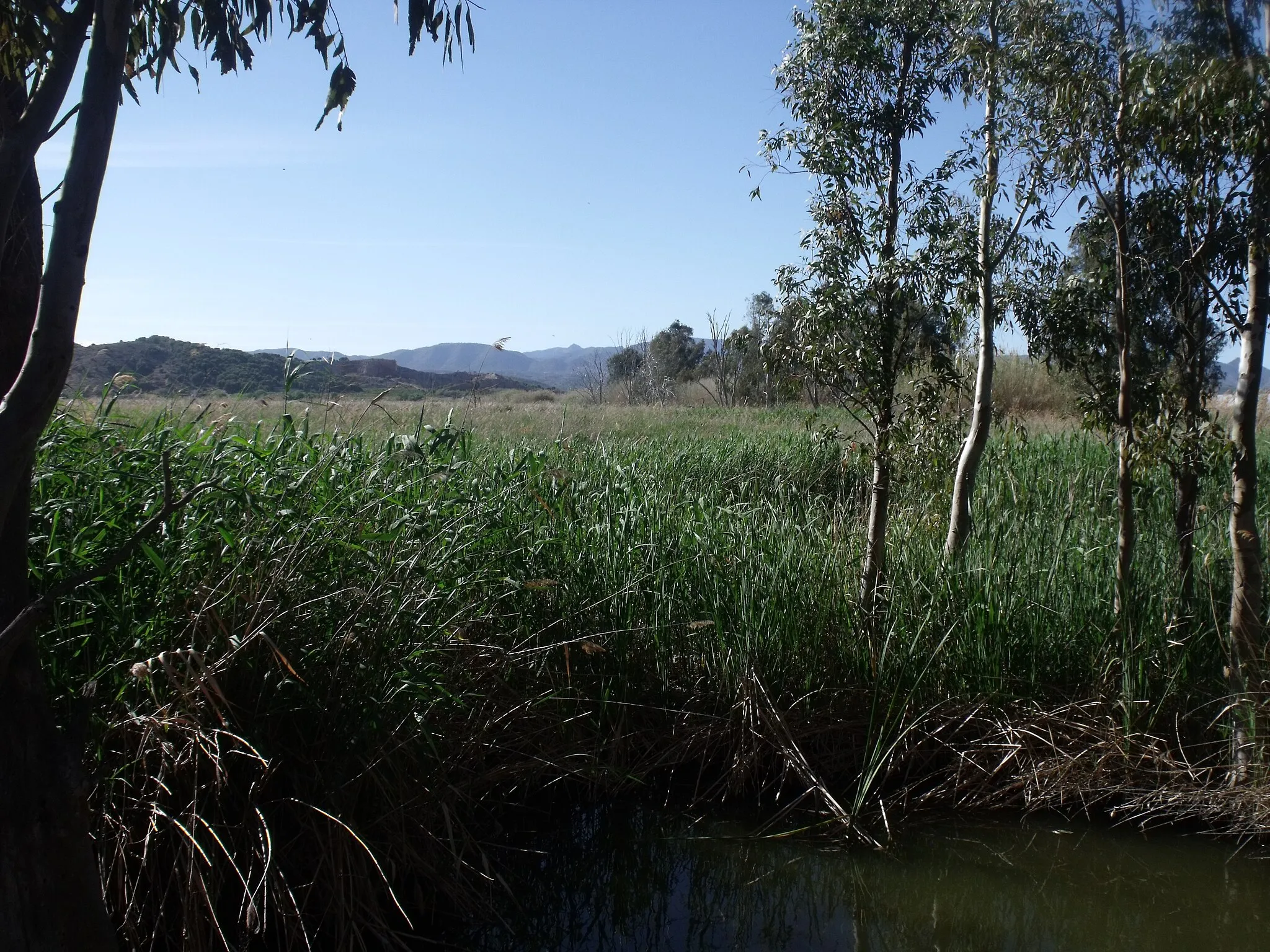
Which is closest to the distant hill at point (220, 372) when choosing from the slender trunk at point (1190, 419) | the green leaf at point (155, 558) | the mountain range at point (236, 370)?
the mountain range at point (236, 370)

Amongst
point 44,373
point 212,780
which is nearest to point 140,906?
point 212,780

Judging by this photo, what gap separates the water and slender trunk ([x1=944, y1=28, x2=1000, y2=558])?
1748 millimetres

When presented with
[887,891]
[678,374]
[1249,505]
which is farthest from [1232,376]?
[678,374]

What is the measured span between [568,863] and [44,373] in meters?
3.19

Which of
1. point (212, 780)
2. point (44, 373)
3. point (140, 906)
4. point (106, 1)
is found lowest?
point (140, 906)

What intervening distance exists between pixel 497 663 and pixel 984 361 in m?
3.40

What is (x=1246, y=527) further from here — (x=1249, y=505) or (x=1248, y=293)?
(x=1248, y=293)

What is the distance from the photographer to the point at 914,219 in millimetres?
5359

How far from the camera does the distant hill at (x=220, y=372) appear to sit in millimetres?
4672

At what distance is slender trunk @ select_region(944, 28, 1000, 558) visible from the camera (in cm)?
556

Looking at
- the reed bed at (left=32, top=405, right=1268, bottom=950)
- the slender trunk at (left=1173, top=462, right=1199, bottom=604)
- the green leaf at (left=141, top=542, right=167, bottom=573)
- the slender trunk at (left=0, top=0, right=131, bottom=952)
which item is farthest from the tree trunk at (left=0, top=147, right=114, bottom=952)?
the slender trunk at (left=1173, top=462, right=1199, bottom=604)

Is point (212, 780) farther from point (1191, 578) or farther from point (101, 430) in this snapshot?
point (1191, 578)

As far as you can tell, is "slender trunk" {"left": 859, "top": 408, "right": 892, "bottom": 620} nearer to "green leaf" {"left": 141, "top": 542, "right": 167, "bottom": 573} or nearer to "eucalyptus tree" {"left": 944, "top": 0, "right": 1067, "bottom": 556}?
"eucalyptus tree" {"left": 944, "top": 0, "right": 1067, "bottom": 556}

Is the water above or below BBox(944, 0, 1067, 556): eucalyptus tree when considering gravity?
below
